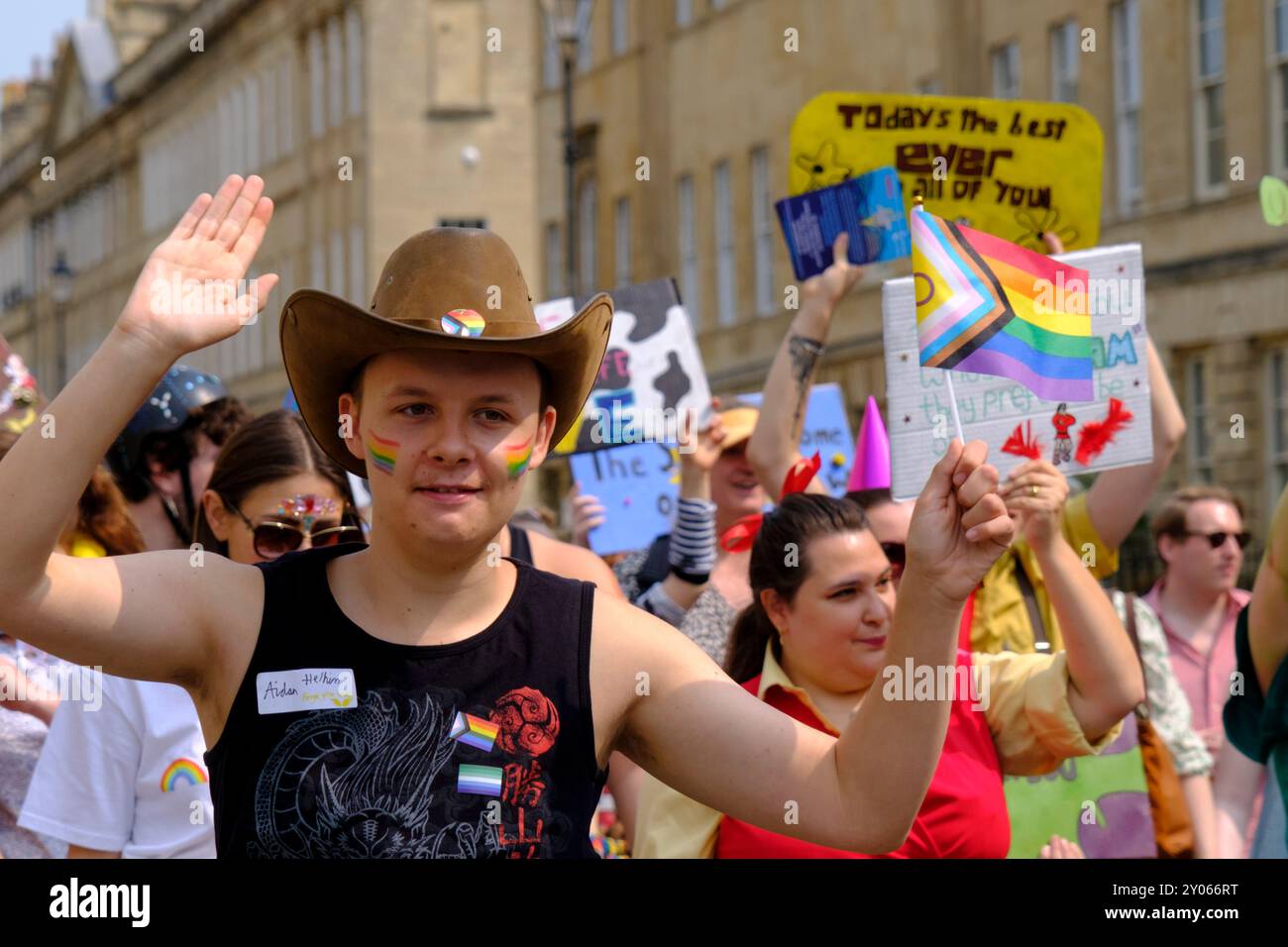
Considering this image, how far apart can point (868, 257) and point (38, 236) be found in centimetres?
8627

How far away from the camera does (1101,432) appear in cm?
519

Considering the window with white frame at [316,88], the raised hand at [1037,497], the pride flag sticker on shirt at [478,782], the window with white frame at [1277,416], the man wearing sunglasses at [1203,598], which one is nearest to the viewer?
the pride flag sticker on shirt at [478,782]

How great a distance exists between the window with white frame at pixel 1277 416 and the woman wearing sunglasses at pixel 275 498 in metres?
16.9

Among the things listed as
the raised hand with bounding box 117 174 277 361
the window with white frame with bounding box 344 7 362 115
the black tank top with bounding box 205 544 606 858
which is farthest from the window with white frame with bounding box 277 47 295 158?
the black tank top with bounding box 205 544 606 858

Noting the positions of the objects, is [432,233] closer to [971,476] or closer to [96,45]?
[971,476]

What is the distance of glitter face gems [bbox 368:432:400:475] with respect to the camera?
11.2 feet

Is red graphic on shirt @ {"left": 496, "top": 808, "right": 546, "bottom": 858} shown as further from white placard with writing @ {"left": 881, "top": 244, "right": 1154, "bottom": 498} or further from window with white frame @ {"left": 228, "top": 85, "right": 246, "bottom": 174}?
window with white frame @ {"left": 228, "top": 85, "right": 246, "bottom": 174}

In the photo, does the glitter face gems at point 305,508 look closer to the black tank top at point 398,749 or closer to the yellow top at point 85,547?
the yellow top at point 85,547

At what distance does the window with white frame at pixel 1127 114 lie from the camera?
2372cm

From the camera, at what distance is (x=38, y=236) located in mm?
89125

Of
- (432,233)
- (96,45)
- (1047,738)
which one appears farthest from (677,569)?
(96,45)

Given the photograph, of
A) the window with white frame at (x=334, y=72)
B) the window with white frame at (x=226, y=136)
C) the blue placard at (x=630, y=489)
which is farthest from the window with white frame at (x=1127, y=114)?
the window with white frame at (x=226, y=136)

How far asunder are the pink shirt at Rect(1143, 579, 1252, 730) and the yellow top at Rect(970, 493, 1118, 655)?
8.24 feet

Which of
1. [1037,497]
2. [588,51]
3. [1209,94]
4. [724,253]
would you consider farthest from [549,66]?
[1037,497]
